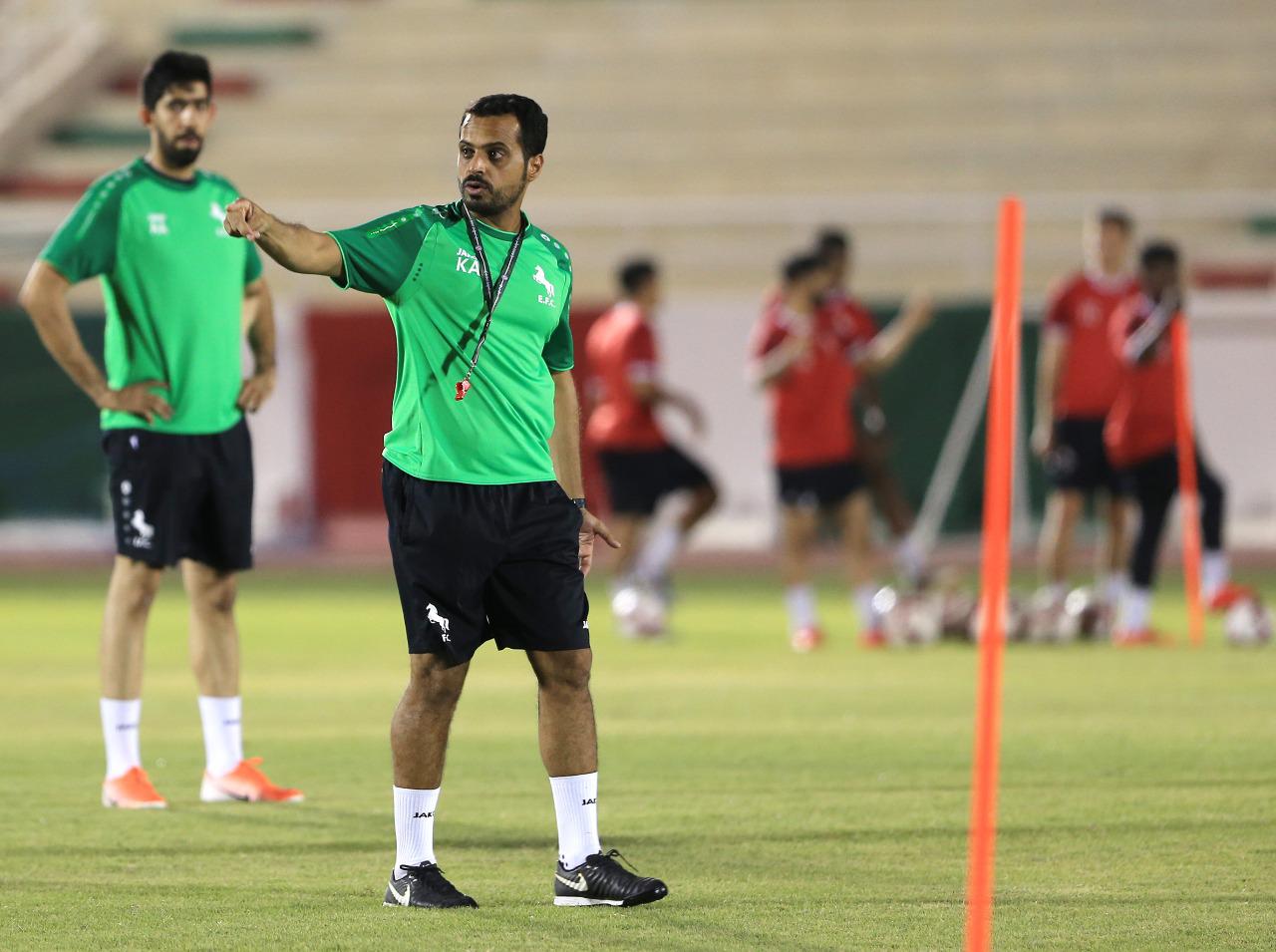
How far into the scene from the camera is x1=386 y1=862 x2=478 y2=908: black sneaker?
18.5 ft

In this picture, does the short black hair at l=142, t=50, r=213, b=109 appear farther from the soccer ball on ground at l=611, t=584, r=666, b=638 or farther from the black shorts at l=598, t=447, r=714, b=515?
the black shorts at l=598, t=447, r=714, b=515

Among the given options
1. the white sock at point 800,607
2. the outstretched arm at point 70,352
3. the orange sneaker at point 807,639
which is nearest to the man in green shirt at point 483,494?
the outstretched arm at point 70,352

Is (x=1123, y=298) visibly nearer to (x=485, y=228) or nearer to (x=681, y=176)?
(x=485, y=228)

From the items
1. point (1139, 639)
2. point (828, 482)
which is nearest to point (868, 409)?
point (828, 482)

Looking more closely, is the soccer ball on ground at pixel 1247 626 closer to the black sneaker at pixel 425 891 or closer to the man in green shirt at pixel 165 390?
the man in green shirt at pixel 165 390

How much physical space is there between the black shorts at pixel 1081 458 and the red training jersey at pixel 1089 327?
17 cm

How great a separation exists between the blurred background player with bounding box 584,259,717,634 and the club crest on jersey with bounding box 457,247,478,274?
840cm

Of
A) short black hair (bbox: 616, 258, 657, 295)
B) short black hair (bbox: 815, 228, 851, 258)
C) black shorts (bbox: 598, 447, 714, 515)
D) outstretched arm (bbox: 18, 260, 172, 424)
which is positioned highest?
short black hair (bbox: 815, 228, 851, 258)

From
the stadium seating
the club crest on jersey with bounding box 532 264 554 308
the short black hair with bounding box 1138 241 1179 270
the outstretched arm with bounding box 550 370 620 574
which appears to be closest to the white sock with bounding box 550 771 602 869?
the outstretched arm with bounding box 550 370 620 574

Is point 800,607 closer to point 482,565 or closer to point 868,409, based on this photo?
point 868,409

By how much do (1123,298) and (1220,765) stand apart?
19.5 ft

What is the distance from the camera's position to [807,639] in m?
13.1

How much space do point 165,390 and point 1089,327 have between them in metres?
7.58

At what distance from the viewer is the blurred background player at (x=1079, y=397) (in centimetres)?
1352
